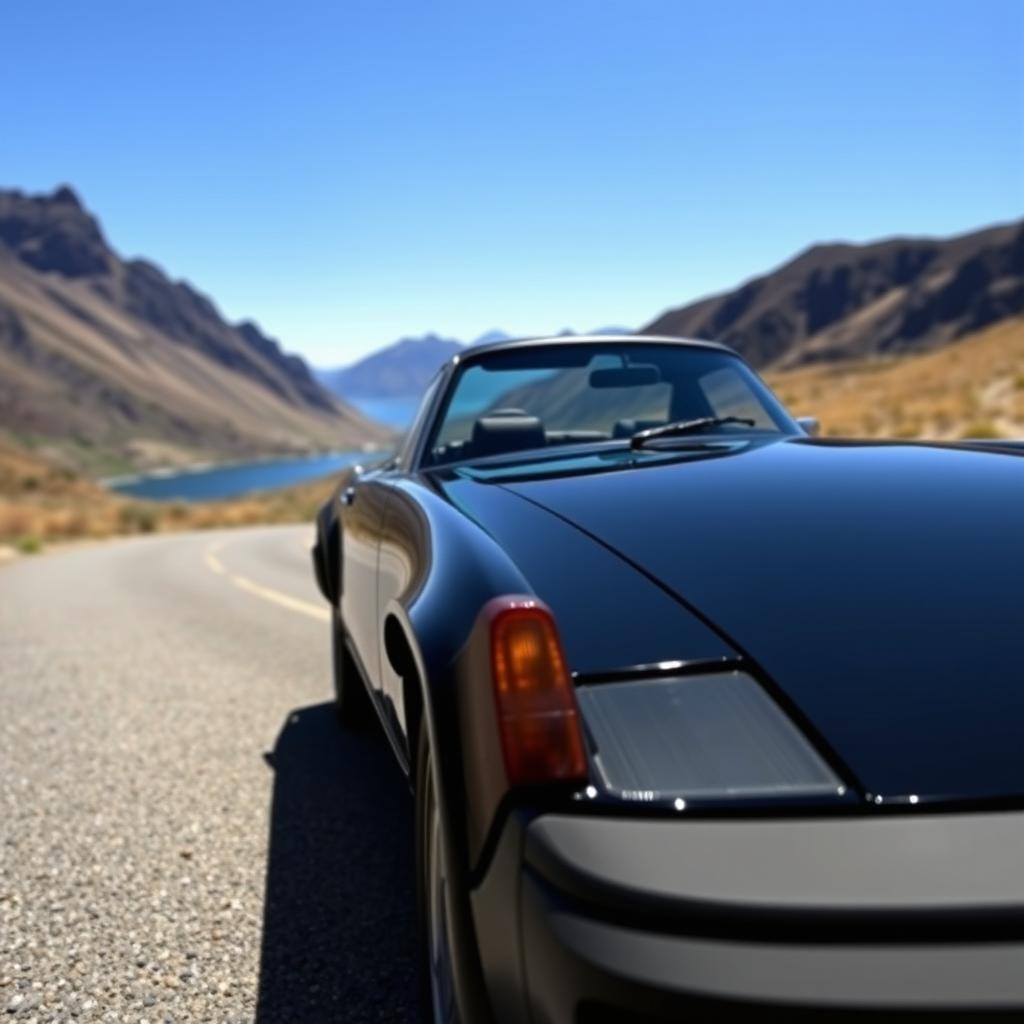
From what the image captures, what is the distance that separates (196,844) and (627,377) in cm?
217

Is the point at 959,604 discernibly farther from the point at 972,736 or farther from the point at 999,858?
the point at 999,858

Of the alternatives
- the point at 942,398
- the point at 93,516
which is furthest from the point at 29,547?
the point at 942,398

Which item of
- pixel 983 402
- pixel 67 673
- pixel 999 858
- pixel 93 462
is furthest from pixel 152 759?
Result: pixel 93 462

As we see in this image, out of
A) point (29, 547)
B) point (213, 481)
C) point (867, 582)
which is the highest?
point (867, 582)

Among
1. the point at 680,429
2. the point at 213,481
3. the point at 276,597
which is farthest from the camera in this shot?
the point at 213,481

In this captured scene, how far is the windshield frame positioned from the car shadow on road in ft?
3.92

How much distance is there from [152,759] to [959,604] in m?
3.59

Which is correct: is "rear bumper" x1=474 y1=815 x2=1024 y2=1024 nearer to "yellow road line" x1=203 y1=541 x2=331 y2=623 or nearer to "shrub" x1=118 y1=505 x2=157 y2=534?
"yellow road line" x1=203 y1=541 x2=331 y2=623

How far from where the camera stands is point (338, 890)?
3.05 metres

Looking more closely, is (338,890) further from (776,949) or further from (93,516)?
(93,516)

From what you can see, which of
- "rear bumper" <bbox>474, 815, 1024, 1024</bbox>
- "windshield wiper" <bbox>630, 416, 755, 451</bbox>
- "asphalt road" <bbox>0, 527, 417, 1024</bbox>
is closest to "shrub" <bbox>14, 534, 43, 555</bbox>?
"asphalt road" <bbox>0, 527, 417, 1024</bbox>

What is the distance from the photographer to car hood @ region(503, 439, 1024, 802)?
4.85 ft

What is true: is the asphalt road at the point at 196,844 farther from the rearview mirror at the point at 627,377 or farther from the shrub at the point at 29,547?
the shrub at the point at 29,547

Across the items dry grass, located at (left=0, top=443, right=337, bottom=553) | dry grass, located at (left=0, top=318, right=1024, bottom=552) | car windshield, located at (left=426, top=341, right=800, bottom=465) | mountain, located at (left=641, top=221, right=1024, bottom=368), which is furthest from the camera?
mountain, located at (left=641, top=221, right=1024, bottom=368)
